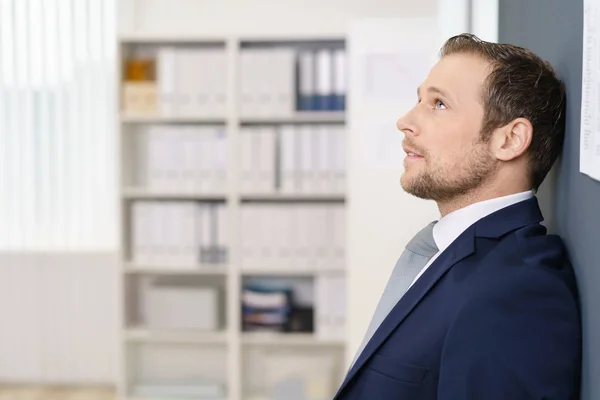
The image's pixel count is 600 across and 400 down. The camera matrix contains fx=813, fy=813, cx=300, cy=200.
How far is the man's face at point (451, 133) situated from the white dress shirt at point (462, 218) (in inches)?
1.1

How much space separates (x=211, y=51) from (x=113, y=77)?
641mm

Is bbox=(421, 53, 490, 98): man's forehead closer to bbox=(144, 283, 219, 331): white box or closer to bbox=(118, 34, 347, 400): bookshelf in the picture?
bbox=(118, 34, 347, 400): bookshelf

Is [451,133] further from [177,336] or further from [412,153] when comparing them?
[177,336]

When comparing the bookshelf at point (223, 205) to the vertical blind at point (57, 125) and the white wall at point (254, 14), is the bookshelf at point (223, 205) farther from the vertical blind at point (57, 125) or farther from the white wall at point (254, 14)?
the vertical blind at point (57, 125)

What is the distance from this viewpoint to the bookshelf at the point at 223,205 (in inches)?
151

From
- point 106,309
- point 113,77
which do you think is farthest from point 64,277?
point 113,77

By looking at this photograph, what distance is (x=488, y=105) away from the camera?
1.16 meters

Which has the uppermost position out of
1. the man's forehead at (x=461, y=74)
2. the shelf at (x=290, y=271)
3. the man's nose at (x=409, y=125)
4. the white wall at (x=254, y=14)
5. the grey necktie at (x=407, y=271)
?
the white wall at (x=254, y=14)

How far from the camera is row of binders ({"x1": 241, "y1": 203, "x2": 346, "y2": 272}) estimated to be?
151 inches

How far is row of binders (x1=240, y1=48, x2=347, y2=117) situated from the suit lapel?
2724 mm

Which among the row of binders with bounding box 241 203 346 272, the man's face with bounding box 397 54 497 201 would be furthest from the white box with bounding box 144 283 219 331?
the man's face with bounding box 397 54 497 201

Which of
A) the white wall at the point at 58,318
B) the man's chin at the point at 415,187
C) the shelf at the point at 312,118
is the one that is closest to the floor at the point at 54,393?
A: the white wall at the point at 58,318

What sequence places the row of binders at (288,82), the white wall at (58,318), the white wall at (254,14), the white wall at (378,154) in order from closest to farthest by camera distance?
1. the white wall at (378,154)
2. the row of binders at (288,82)
3. the white wall at (254,14)
4. the white wall at (58,318)

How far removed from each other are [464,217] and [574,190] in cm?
18
